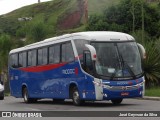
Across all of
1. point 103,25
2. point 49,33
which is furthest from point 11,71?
point 49,33

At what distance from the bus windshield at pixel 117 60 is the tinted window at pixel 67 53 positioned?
158 cm

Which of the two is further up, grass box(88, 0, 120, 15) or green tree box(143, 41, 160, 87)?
grass box(88, 0, 120, 15)

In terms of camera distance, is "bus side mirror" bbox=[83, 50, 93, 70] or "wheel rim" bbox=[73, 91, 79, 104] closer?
"bus side mirror" bbox=[83, 50, 93, 70]

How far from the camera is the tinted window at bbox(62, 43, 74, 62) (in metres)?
23.1

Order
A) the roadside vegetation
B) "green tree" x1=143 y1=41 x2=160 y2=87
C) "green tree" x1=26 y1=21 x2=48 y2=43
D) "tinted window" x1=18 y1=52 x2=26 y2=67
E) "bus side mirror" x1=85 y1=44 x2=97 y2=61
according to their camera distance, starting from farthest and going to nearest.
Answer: "green tree" x1=26 y1=21 x2=48 y2=43 → the roadside vegetation → "green tree" x1=143 y1=41 x2=160 y2=87 → "tinted window" x1=18 y1=52 x2=26 y2=67 → "bus side mirror" x1=85 y1=44 x2=97 y2=61

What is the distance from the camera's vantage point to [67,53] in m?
23.5

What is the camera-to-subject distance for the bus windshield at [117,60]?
2147cm

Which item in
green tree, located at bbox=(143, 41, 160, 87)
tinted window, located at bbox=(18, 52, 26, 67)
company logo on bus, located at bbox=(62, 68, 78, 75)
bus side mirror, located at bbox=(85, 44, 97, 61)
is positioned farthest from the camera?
green tree, located at bbox=(143, 41, 160, 87)

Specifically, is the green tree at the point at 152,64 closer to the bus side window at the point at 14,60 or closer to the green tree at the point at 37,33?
the bus side window at the point at 14,60

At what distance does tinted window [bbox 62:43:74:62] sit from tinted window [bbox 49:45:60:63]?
Answer: 644 mm

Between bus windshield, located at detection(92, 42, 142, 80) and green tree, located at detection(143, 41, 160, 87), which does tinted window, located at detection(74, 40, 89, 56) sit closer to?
bus windshield, located at detection(92, 42, 142, 80)

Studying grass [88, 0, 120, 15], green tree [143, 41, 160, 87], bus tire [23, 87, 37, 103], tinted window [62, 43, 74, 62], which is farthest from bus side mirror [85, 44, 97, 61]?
grass [88, 0, 120, 15]

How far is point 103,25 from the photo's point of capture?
63.8 meters

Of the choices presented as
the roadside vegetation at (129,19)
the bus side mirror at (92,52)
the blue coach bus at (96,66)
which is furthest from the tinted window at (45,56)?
the roadside vegetation at (129,19)
